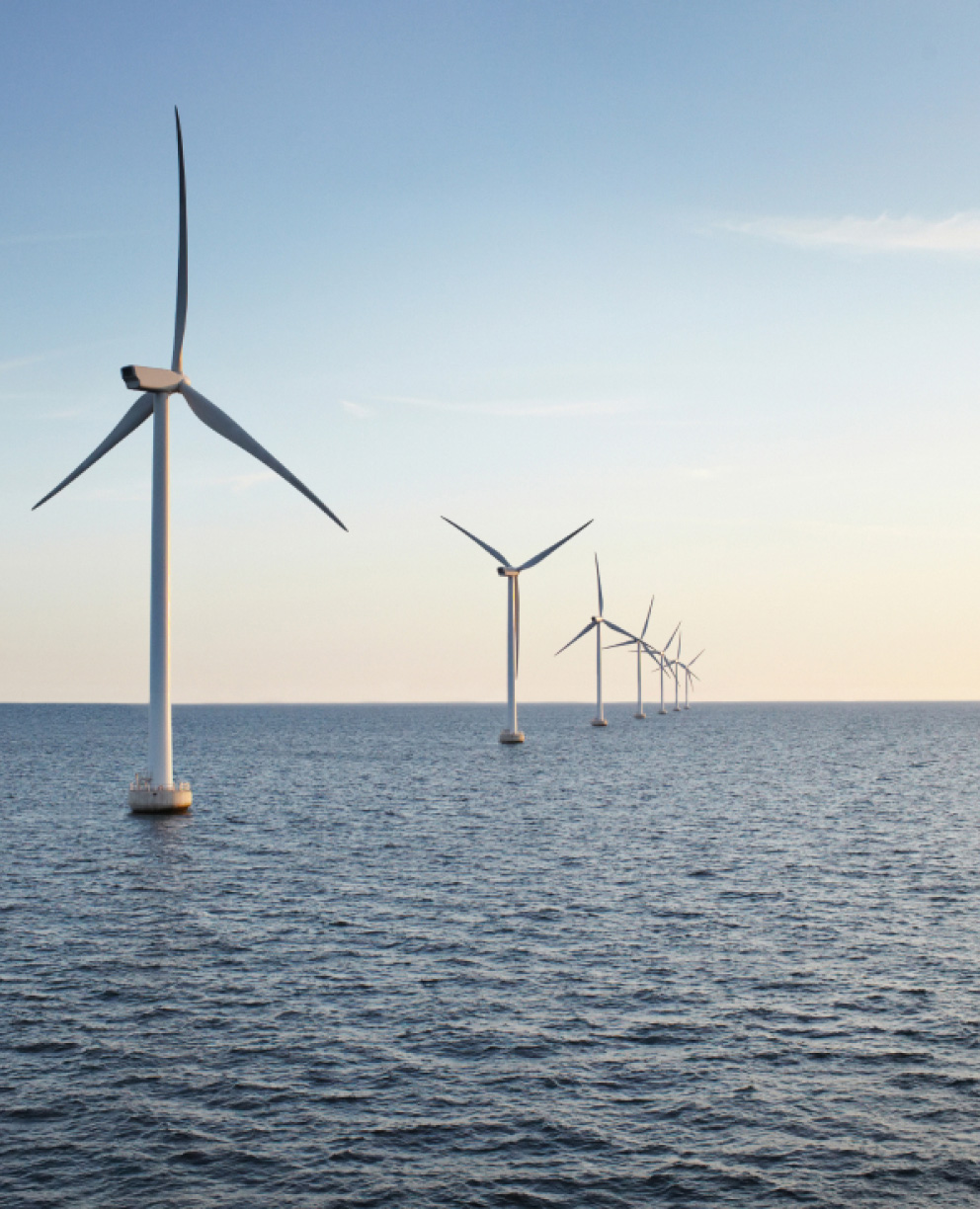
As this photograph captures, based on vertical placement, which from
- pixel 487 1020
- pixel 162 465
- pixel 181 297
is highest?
pixel 181 297

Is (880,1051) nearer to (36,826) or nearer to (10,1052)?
(10,1052)

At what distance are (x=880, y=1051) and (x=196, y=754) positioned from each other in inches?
5881

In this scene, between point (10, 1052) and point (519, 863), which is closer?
point (10, 1052)

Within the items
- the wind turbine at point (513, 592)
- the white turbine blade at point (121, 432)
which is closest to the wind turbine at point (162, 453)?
the white turbine blade at point (121, 432)

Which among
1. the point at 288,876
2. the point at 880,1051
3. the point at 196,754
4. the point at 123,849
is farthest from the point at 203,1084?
the point at 196,754

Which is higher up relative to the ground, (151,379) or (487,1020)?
(151,379)

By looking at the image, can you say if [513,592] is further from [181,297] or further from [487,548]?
[181,297]

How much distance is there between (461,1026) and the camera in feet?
95.5

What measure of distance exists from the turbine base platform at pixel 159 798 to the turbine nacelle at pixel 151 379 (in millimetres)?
26620

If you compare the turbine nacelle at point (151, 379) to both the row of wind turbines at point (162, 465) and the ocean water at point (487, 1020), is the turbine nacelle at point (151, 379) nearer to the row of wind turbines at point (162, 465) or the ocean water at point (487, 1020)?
the row of wind turbines at point (162, 465)

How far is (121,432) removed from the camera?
241 feet

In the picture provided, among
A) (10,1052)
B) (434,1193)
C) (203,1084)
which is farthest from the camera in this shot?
(10,1052)

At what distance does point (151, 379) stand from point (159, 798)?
28346mm

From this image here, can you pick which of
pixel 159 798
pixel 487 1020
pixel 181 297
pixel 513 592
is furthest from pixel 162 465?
pixel 513 592
